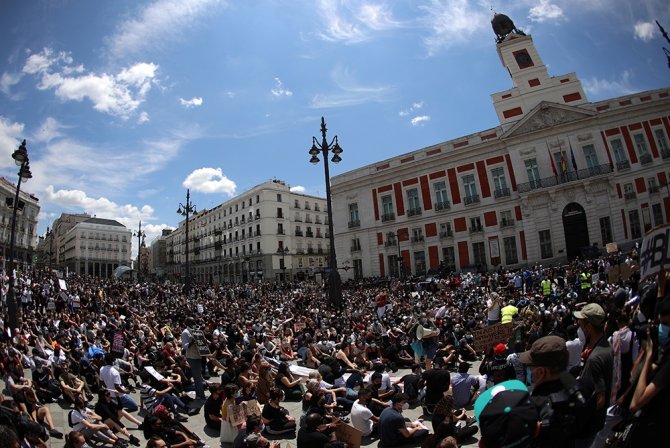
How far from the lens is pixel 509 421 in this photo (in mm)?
2078

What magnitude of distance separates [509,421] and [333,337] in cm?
1106

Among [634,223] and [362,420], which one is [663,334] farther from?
[634,223]

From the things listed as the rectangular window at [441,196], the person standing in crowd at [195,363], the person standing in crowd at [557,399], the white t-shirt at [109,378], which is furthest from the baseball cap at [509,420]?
the rectangular window at [441,196]

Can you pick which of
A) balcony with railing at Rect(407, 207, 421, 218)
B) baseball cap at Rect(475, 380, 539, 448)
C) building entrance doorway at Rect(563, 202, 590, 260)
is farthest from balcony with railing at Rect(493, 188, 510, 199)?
baseball cap at Rect(475, 380, 539, 448)

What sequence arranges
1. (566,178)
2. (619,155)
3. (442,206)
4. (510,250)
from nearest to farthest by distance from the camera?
1. (619,155)
2. (566,178)
3. (510,250)
4. (442,206)

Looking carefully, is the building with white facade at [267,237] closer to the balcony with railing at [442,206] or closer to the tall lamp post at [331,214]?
the balcony with railing at [442,206]

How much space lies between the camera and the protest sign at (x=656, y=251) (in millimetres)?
3064

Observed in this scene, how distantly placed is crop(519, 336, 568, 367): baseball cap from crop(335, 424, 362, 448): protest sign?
3516 millimetres

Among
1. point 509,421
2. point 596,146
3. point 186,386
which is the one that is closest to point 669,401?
point 509,421

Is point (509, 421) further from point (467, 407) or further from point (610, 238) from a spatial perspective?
point (610, 238)

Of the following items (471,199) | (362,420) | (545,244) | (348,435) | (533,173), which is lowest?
(362,420)

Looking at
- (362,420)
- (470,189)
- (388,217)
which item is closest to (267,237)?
(388,217)

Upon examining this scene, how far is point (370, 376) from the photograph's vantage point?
7586 millimetres

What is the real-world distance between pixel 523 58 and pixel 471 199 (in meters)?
15.5
